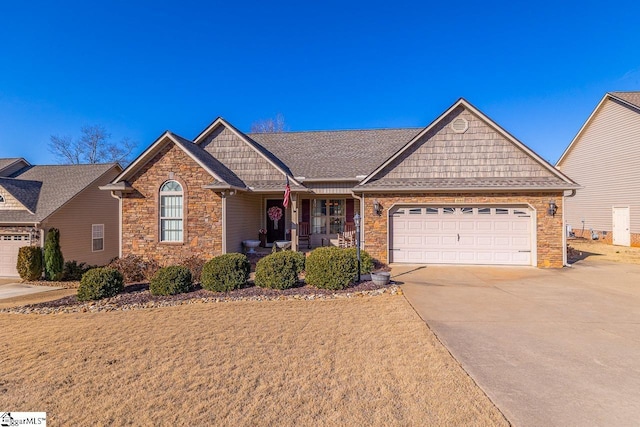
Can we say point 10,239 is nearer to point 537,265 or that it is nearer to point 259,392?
point 259,392

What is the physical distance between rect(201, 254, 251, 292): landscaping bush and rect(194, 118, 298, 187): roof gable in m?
5.54

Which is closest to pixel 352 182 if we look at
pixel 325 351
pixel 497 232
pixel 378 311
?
pixel 497 232

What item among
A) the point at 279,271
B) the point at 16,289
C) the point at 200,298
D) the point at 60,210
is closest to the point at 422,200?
the point at 279,271

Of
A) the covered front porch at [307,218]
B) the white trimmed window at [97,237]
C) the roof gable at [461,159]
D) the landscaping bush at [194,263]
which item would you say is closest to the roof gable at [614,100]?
the roof gable at [461,159]

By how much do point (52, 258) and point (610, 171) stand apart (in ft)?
103

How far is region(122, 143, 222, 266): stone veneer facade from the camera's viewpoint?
1255 cm

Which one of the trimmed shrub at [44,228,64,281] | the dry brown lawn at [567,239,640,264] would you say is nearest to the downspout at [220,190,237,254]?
the trimmed shrub at [44,228,64,281]

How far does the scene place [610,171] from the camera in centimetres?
2088

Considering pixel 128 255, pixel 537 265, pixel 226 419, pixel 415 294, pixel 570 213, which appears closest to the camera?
pixel 226 419

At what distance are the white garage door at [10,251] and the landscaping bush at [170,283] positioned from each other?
11.0 meters

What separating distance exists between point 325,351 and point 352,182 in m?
10.6

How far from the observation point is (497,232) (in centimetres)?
1223

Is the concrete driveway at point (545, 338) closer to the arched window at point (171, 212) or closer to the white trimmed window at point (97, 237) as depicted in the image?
the arched window at point (171, 212)

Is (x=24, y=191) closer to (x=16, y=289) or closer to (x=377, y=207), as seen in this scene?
(x=16, y=289)
